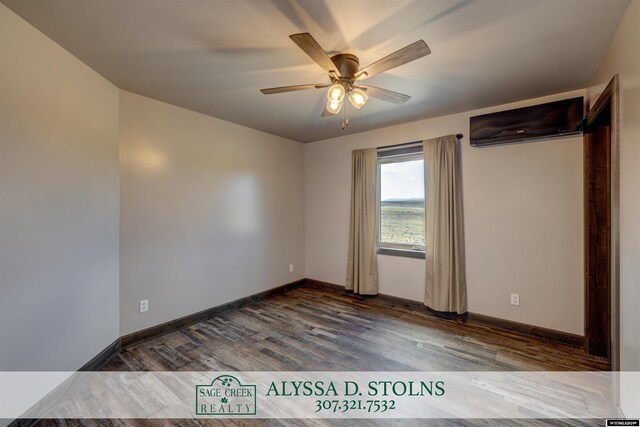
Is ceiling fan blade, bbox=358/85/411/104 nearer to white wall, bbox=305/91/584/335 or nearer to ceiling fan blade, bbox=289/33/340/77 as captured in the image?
ceiling fan blade, bbox=289/33/340/77

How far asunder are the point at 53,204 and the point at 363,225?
327 centimetres

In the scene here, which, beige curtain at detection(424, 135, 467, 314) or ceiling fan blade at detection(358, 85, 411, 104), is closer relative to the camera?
ceiling fan blade at detection(358, 85, 411, 104)

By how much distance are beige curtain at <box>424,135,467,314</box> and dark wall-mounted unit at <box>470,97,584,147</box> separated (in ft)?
1.00

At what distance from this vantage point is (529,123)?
275 centimetres

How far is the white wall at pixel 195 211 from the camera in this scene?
2693 mm

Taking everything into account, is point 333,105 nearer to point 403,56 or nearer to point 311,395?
point 403,56

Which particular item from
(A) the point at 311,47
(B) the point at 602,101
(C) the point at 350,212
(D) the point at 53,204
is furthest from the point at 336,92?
(C) the point at 350,212

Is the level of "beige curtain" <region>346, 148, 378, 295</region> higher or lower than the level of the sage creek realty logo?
higher

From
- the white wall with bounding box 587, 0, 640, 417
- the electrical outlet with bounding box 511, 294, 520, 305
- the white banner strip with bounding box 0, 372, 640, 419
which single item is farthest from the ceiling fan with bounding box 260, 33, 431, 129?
the electrical outlet with bounding box 511, 294, 520, 305

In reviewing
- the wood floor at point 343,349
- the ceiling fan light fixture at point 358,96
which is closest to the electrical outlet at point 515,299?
the wood floor at point 343,349

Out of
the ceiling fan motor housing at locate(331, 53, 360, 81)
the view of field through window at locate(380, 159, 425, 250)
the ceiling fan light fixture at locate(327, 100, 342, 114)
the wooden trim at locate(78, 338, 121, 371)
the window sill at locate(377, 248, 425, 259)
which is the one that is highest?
the ceiling fan motor housing at locate(331, 53, 360, 81)

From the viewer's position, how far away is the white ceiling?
5.03 feet

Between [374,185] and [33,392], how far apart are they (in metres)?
3.74

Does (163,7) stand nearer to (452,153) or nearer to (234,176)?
(234,176)
